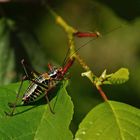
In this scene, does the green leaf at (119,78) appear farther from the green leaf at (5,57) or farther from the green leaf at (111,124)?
the green leaf at (5,57)

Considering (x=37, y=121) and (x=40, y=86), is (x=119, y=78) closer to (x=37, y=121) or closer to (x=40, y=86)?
(x=37, y=121)

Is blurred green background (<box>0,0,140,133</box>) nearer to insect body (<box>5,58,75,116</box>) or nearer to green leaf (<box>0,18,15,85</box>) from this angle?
green leaf (<box>0,18,15,85</box>)

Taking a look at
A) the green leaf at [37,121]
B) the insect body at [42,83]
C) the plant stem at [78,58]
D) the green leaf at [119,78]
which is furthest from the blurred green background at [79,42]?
the green leaf at [37,121]

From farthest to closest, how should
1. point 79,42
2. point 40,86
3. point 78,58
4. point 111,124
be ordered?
point 79,42 → point 40,86 → point 78,58 → point 111,124

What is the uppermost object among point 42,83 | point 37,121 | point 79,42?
point 37,121

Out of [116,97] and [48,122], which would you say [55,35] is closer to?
[116,97]

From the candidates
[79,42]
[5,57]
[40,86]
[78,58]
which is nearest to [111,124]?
[78,58]

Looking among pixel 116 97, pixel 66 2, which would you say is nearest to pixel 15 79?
pixel 116 97
